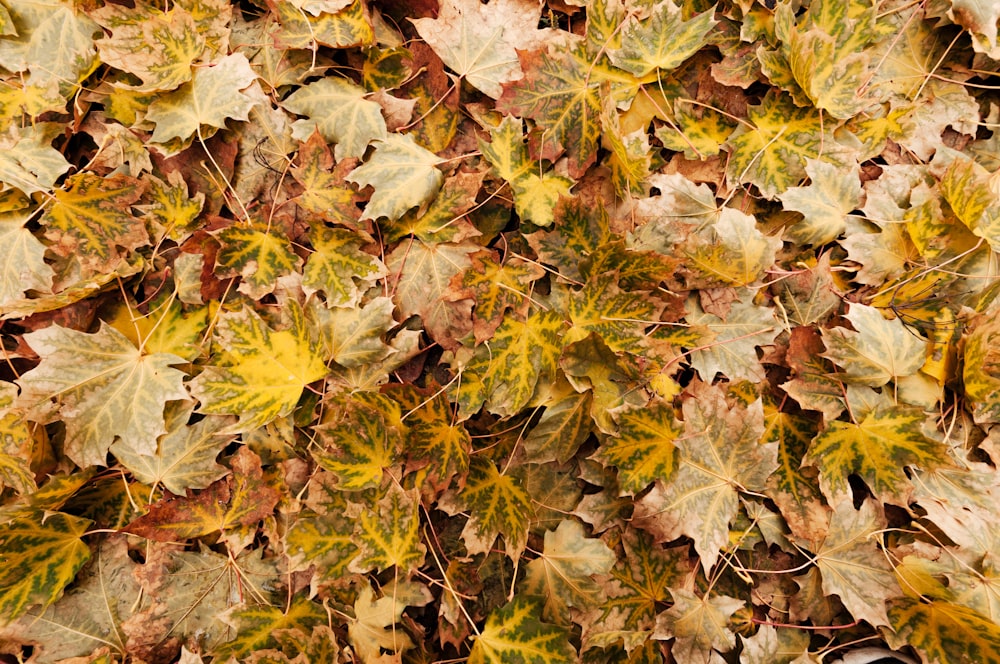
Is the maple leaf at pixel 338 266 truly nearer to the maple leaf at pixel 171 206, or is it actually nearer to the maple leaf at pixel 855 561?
the maple leaf at pixel 171 206

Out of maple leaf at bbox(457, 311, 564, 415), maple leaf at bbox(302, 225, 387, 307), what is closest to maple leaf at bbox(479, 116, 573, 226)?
maple leaf at bbox(457, 311, 564, 415)

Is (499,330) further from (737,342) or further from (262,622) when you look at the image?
(262,622)

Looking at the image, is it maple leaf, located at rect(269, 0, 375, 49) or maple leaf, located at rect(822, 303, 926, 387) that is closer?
maple leaf, located at rect(822, 303, 926, 387)

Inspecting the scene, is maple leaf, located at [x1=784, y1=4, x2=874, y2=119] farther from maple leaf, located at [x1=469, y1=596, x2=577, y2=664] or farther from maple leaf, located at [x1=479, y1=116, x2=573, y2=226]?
maple leaf, located at [x1=469, y1=596, x2=577, y2=664]

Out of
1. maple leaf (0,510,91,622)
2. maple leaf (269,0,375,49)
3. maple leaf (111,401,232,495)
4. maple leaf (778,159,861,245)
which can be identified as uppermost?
maple leaf (269,0,375,49)

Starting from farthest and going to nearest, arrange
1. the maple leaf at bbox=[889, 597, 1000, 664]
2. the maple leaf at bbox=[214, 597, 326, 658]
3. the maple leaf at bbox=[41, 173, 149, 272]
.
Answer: the maple leaf at bbox=[41, 173, 149, 272], the maple leaf at bbox=[214, 597, 326, 658], the maple leaf at bbox=[889, 597, 1000, 664]

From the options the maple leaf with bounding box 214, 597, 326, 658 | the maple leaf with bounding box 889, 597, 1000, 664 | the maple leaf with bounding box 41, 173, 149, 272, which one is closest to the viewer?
the maple leaf with bounding box 889, 597, 1000, 664

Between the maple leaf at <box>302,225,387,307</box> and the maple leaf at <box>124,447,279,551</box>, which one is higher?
the maple leaf at <box>302,225,387,307</box>

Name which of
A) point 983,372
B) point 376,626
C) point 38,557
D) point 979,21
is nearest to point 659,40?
point 979,21

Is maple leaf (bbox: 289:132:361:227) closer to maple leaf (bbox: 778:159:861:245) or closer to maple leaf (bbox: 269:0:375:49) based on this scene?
maple leaf (bbox: 269:0:375:49)
